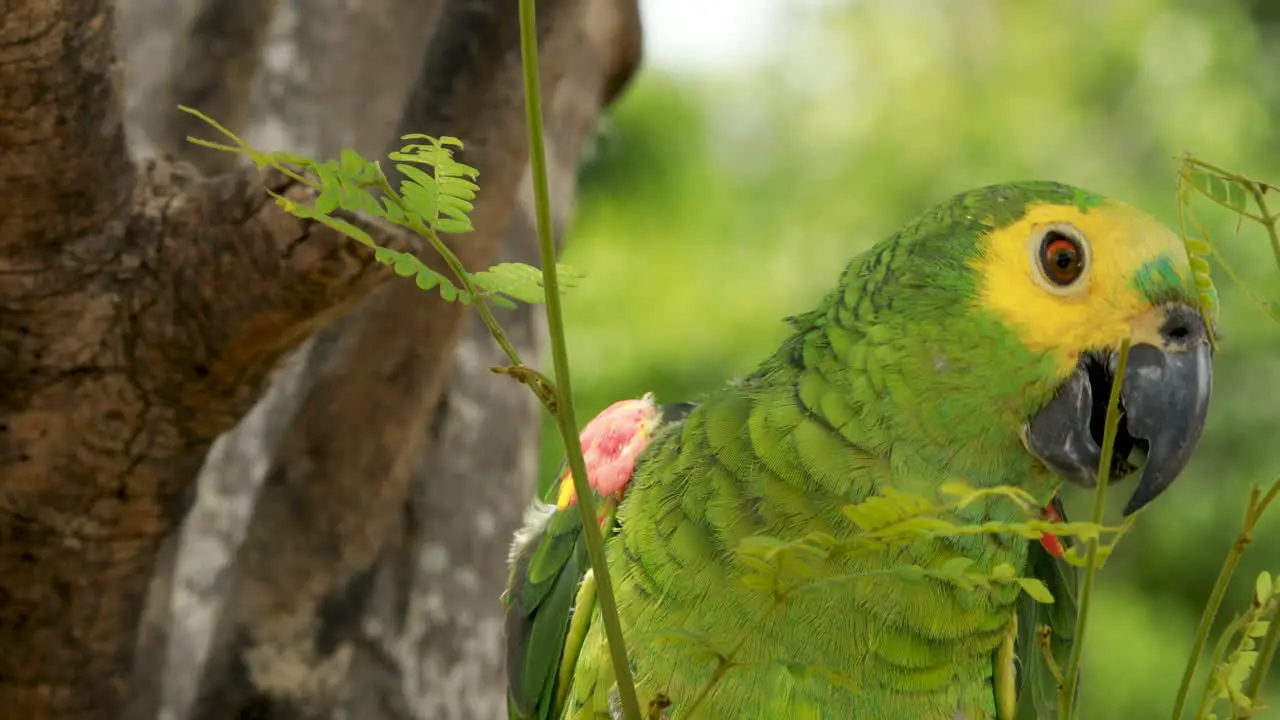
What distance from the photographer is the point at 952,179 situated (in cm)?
626

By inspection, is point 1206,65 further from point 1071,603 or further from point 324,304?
point 324,304

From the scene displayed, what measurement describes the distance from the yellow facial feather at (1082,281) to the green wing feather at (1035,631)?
0.98 feet

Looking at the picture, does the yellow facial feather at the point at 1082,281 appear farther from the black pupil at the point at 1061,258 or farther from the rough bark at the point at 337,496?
the rough bark at the point at 337,496

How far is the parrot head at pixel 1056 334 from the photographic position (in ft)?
3.61

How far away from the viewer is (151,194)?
3.99 feet

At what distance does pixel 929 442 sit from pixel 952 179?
17.6ft

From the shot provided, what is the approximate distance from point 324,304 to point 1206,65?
20.1 feet

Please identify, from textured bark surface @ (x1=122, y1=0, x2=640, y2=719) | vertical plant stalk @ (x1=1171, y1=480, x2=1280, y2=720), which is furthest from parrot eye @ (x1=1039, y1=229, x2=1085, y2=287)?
textured bark surface @ (x1=122, y1=0, x2=640, y2=719)

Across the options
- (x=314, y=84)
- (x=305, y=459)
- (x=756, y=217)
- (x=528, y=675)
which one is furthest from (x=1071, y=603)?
(x=756, y=217)

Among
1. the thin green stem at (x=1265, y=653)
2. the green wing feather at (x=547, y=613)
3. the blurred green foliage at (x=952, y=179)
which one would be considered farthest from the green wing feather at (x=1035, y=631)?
the blurred green foliage at (x=952, y=179)

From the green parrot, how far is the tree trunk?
1.35 feet

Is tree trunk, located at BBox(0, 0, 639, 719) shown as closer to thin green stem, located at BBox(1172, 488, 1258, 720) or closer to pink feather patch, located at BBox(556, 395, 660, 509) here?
pink feather patch, located at BBox(556, 395, 660, 509)

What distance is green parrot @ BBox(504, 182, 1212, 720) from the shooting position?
3.64 ft

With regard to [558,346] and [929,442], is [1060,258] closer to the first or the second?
[929,442]
